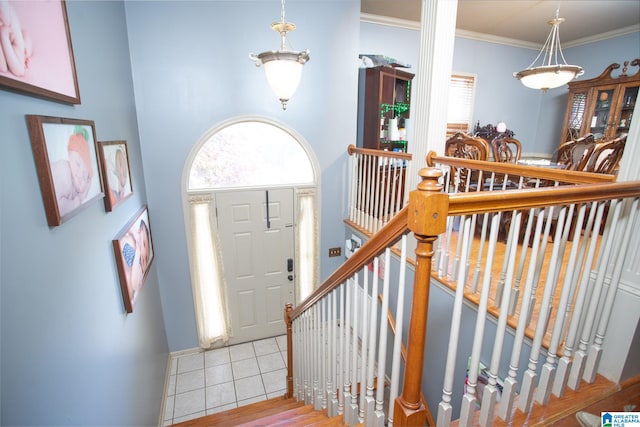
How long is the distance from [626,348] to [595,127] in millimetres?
5626

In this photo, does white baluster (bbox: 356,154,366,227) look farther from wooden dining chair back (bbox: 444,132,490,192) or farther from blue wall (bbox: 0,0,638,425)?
wooden dining chair back (bbox: 444,132,490,192)

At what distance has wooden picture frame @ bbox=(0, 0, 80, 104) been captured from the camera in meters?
1.16

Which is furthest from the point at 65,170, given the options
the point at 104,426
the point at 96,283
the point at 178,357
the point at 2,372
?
the point at 178,357

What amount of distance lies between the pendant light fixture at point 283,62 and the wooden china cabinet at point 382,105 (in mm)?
1849

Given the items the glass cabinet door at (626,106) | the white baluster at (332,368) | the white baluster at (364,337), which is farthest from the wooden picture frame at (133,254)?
the glass cabinet door at (626,106)

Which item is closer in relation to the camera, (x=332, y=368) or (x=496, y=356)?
(x=496, y=356)

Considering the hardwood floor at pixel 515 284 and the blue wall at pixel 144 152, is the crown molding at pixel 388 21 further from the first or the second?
the hardwood floor at pixel 515 284

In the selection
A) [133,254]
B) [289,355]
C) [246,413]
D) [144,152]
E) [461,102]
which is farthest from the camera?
[461,102]

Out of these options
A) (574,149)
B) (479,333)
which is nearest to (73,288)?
(479,333)

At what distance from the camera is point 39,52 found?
139 cm

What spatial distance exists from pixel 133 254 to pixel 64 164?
1.26m

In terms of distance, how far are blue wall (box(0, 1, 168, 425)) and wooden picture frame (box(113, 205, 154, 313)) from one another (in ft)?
0.22

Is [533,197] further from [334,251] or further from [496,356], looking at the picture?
[334,251]

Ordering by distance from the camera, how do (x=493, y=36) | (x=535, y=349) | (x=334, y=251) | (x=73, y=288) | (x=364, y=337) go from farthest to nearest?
(x=493, y=36), (x=334, y=251), (x=73, y=288), (x=364, y=337), (x=535, y=349)
